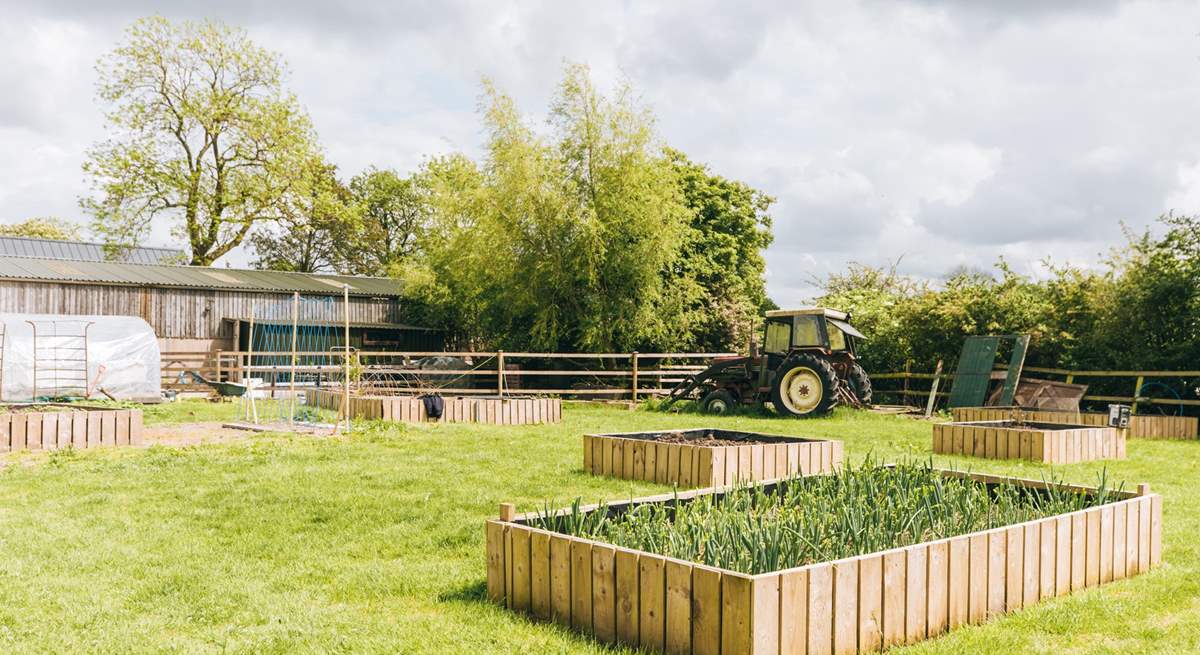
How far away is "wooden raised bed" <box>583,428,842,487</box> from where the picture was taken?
8.04m

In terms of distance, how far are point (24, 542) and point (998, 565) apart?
18.5 feet

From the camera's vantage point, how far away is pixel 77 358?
1977cm

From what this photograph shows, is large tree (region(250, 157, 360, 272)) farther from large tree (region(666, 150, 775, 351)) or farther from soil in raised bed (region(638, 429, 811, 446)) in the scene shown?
soil in raised bed (region(638, 429, 811, 446))

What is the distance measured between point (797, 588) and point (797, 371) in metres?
12.3

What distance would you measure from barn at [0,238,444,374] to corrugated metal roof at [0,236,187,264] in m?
10.1

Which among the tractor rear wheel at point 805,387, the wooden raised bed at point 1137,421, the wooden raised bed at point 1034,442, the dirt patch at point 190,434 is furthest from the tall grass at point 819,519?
the tractor rear wheel at point 805,387

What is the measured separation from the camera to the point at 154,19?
32.6 metres

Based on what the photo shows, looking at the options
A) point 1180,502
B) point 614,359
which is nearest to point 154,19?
point 614,359

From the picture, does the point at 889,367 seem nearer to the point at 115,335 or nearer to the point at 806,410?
the point at 806,410

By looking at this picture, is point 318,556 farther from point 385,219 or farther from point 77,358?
point 385,219

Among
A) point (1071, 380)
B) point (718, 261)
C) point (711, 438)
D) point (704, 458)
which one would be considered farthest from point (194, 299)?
point (704, 458)

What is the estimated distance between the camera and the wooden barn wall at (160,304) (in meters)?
27.1

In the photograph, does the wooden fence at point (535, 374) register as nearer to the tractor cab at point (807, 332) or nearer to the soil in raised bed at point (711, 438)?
the tractor cab at point (807, 332)

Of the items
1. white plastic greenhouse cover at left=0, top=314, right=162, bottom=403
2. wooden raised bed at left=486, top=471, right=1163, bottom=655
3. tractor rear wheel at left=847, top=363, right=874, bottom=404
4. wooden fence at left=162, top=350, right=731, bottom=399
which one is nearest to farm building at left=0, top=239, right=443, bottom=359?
wooden fence at left=162, top=350, right=731, bottom=399
